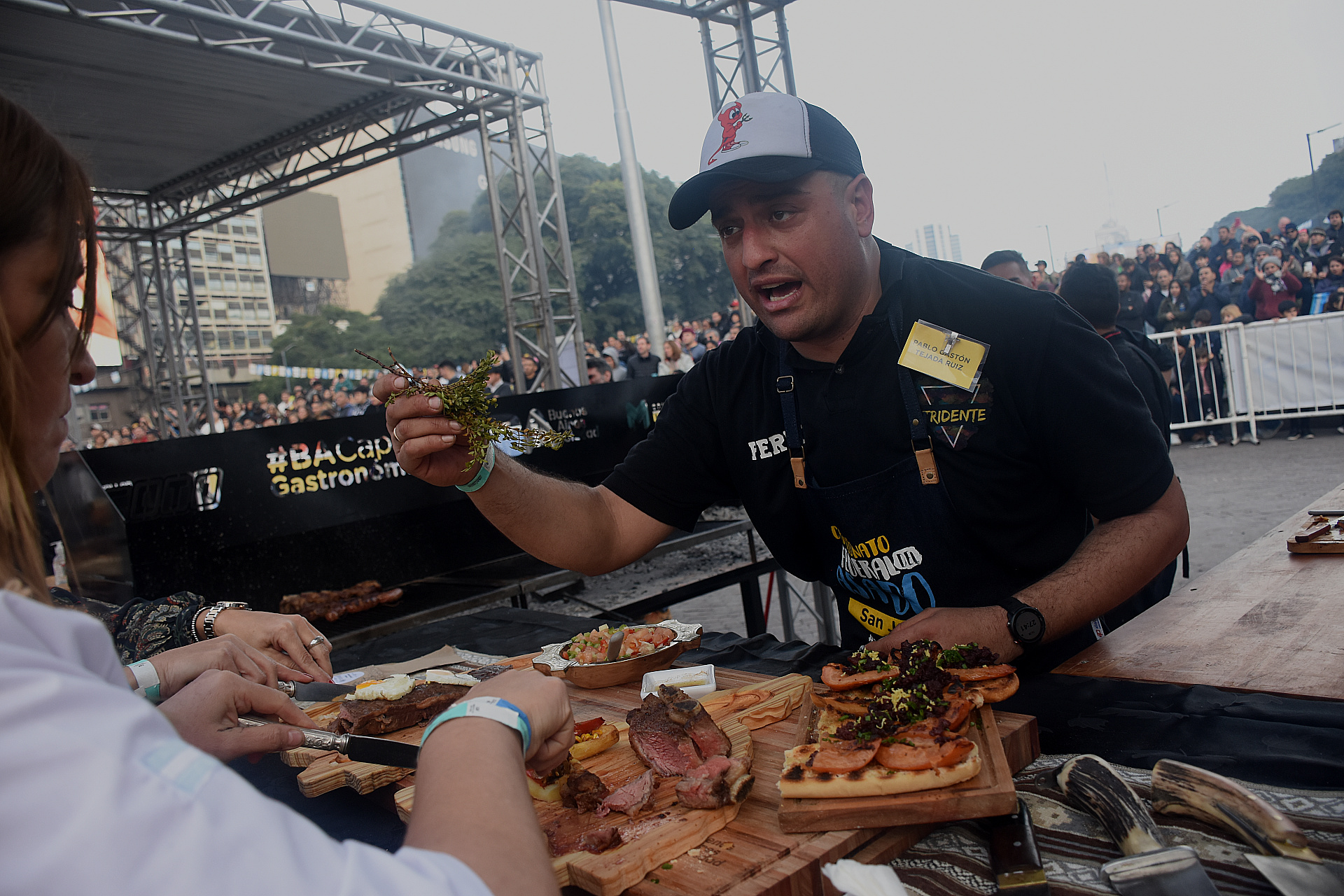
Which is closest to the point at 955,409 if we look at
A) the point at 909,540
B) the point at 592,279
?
the point at 909,540

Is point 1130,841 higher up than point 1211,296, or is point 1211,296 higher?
point 1211,296

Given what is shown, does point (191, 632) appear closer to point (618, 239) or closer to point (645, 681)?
point (645, 681)

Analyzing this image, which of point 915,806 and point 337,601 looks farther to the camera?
point 337,601

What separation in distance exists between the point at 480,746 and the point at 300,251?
63247mm

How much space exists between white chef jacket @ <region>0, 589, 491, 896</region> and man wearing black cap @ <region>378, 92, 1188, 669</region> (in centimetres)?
138

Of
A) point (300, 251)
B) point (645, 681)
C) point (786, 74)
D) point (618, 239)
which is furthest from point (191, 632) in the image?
point (300, 251)

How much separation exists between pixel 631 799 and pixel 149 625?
1.91 meters

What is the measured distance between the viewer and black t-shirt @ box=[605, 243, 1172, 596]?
7.22 feet

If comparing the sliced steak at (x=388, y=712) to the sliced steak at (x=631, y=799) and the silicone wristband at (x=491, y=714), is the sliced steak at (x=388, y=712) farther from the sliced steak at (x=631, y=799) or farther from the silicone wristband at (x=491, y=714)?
the silicone wristband at (x=491, y=714)

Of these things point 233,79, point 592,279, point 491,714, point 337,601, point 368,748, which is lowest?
point 337,601

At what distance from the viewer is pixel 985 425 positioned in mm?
2301

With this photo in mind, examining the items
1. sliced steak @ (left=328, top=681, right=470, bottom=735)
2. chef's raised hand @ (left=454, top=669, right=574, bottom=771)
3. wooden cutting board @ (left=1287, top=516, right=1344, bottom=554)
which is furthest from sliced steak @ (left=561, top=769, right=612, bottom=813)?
wooden cutting board @ (left=1287, top=516, right=1344, bottom=554)

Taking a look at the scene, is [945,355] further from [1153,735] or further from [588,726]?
[588,726]

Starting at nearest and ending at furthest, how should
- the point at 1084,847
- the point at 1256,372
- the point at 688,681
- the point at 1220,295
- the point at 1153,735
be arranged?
the point at 1084,847 < the point at 1153,735 < the point at 688,681 < the point at 1256,372 < the point at 1220,295
